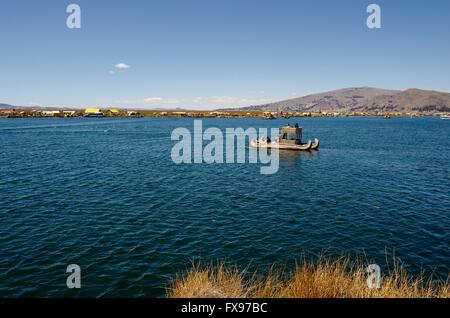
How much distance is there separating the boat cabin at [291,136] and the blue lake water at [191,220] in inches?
739

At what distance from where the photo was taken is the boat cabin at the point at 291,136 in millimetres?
63500

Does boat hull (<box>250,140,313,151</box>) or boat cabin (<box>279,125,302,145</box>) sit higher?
boat cabin (<box>279,125,302,145</box>)

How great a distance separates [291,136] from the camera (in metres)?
64.9

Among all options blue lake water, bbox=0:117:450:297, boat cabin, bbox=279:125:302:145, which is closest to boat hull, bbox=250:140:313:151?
boat cabin, bbox=279:125:302:145

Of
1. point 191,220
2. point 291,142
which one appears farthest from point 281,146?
point 191,220

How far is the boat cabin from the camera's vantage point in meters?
63.5

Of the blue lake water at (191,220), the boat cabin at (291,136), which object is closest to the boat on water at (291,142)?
the boat cabin at (291,136)

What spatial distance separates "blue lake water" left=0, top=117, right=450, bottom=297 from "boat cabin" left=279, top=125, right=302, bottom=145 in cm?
1876

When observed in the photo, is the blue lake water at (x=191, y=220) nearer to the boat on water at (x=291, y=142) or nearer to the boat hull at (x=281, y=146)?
the boat hull at (x=281, y=146)

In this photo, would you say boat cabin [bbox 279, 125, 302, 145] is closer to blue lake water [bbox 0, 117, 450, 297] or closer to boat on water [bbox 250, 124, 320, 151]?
boat on water [bbox 250, 124, 320, 151]

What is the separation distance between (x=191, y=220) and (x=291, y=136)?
147 ft

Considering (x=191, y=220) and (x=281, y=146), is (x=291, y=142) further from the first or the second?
(x=191, y=220)

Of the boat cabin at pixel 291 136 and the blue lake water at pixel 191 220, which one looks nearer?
the blue lake water at pixel 191 220
